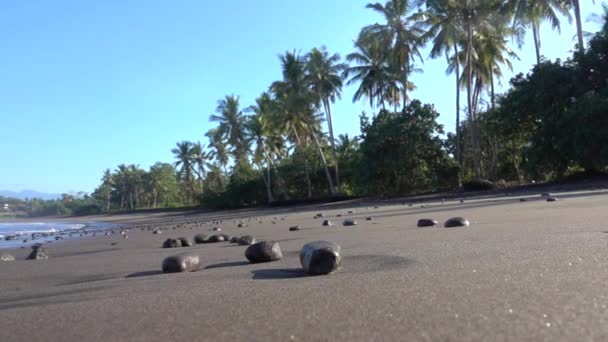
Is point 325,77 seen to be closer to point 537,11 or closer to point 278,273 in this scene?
point 537,11

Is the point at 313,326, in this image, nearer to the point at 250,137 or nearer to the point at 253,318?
the point at 253,318

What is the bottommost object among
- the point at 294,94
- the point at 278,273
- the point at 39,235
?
the point at 39,235

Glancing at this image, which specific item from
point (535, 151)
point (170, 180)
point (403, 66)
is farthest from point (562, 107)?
point (170, 180)

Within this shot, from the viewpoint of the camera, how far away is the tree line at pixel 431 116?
20344mm

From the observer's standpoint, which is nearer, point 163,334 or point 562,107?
point 163,334

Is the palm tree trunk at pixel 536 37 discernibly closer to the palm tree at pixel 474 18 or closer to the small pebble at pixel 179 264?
the palm tree at pixel 474 18

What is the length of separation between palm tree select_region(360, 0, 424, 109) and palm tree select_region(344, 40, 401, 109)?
185 centimetres

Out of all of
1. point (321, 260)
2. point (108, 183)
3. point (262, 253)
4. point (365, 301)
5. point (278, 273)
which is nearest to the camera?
point (365, 301)

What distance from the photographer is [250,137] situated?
132 ft

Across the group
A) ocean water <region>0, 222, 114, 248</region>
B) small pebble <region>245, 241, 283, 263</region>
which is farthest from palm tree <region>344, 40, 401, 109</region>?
small pebble <region>245, 241, 283, 263</region>

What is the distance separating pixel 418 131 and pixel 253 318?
23.9m

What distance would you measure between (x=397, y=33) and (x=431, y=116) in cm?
574

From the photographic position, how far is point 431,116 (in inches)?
1013

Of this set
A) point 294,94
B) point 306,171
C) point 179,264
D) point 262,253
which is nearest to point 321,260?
point 262,253
